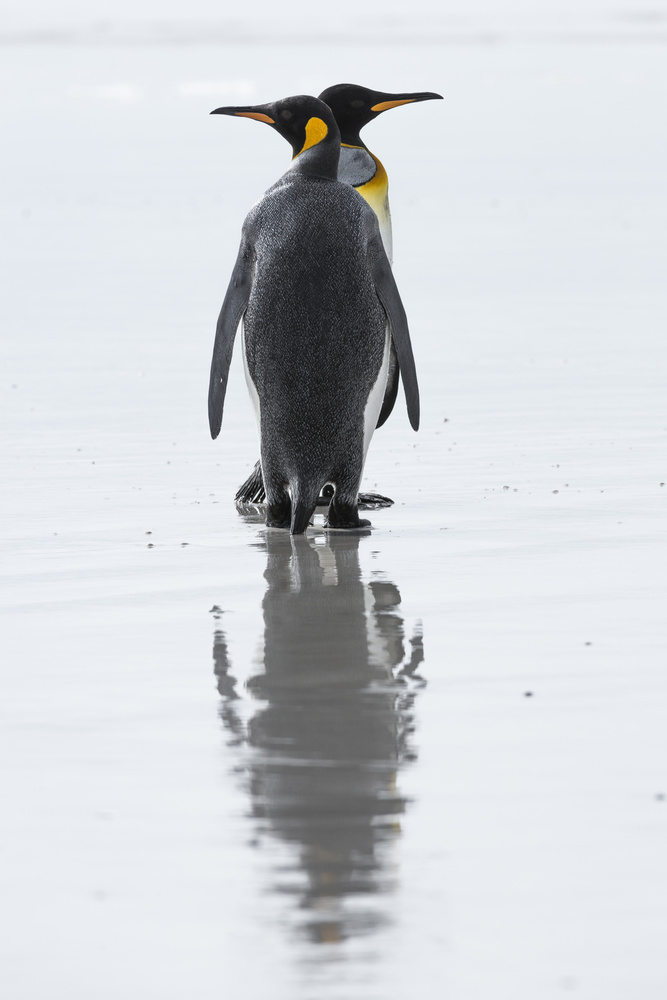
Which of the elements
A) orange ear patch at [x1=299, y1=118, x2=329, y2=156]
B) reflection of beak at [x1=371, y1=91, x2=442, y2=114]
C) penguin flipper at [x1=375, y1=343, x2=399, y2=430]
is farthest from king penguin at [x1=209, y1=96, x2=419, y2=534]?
reflection of beak at [x1=371, y1=91, x2=442, y2=114]

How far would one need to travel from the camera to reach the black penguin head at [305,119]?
4.79 metres

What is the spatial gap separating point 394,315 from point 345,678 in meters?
1.71

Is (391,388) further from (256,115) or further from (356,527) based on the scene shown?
(256,115)

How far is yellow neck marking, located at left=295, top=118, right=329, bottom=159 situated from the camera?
480cm

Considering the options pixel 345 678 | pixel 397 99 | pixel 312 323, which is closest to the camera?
pixel 345 678

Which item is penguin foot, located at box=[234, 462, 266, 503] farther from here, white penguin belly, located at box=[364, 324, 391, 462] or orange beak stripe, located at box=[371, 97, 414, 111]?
orange beak stripe, located at box=[371, 97, 414, 111]

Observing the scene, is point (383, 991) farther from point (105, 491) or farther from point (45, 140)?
point (45, 140)

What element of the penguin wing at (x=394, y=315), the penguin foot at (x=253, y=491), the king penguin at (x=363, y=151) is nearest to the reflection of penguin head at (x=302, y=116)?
the penguin wing at (x=394, y=315)

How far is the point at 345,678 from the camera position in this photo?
3.37 metres

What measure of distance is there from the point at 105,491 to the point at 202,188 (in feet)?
38.9

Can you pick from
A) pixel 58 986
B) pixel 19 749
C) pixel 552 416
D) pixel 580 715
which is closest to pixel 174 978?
pixel 58 986

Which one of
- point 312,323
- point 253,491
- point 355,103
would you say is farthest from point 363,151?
point 253,491

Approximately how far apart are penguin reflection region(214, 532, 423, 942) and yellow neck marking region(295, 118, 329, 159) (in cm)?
121

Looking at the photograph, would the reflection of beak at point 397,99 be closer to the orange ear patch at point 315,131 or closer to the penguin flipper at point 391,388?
the orange ear patch at point 315,131
